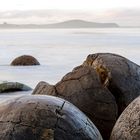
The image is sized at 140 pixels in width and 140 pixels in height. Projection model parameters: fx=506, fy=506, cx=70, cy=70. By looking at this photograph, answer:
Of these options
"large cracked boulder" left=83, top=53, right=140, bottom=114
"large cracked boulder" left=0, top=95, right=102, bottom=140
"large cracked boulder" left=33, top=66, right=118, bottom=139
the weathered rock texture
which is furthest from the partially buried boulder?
"large cracked boulder" left=0, top=95, right=102, bottom=140

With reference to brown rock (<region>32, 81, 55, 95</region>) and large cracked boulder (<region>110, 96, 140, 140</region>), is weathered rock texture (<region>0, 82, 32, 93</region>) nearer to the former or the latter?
brown rock (<region>32, 81, 55, 95</region>)

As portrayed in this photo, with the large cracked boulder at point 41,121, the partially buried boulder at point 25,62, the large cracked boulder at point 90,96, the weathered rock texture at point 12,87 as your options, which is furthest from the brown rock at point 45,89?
the partially buried boulder at point 25,62

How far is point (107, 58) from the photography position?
24.8 feet

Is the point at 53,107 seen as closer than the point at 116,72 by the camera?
Yes

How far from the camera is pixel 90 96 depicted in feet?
22.0

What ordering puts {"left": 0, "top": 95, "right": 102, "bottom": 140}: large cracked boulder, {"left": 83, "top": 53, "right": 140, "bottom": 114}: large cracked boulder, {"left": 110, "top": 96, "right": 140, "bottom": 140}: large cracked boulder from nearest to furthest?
{"left": 0, "top": 95, "right": 102, "bottom": 140}: large cracked boulder → {"left": 110, "top": 96, "right": 140, "bottom": 140}: large cracked boulder → {"left": 83, "top": 53, "right": 140, "bottom": 114}: large cracked boulder

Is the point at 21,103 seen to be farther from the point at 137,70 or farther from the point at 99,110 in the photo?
the point at 137,70

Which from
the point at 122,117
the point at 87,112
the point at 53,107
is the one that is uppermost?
the point at 53,107

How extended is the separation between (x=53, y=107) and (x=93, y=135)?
43cm

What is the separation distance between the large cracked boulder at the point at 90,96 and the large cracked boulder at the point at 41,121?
2.29 metres

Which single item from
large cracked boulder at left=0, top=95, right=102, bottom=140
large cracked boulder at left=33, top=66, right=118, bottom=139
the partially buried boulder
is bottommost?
the partially buried boulder

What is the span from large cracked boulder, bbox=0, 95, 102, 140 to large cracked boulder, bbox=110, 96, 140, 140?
2.18 ft

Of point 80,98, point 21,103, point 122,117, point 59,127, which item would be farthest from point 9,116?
point 80,98

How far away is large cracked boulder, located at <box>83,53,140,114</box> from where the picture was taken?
23.6 feet
